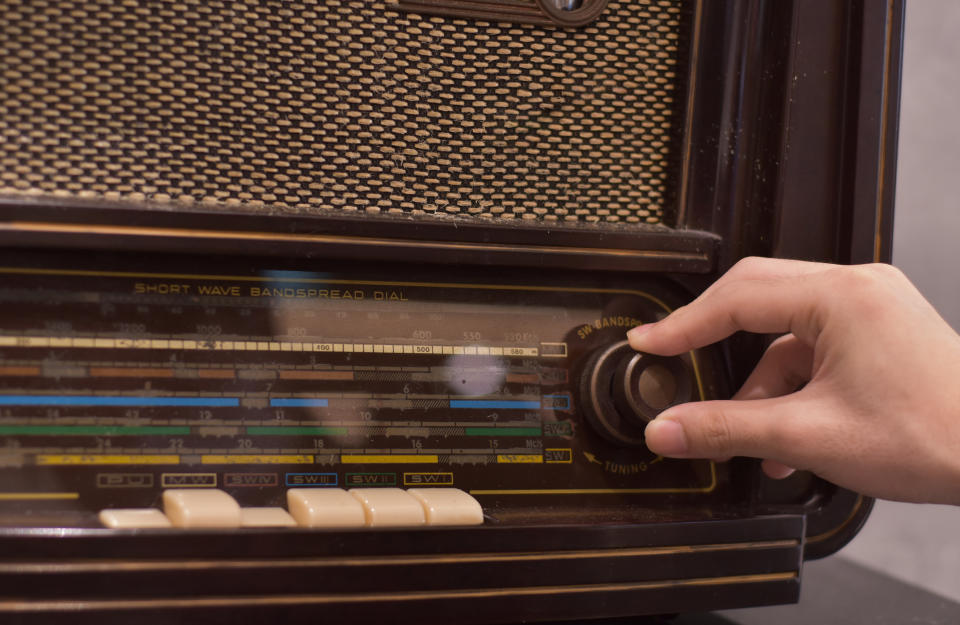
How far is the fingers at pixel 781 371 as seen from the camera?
74 centimetres

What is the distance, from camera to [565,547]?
2.00 feet

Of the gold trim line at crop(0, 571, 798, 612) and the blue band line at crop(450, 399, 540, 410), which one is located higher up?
the blue band line at crop(450, 399, 540, 410)

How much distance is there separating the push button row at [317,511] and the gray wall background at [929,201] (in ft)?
3.43

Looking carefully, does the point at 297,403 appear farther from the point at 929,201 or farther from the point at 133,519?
the point at 929,201

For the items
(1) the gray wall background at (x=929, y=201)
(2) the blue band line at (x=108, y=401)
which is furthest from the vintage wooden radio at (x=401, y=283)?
(1) the gray wall background at (x=929, y=201)

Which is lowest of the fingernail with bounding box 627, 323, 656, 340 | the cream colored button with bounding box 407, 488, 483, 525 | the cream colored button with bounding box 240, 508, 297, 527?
the cream colored button with bounding box 407, 488, 483, 525

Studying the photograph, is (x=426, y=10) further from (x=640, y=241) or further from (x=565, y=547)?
(x=565, y=547)

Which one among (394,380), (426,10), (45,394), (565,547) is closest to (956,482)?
(565,547)

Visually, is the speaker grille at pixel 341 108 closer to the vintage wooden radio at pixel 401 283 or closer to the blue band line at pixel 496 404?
the vintage wooden radio at pixel 401 283

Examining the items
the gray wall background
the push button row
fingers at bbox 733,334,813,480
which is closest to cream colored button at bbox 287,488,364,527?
the push button row

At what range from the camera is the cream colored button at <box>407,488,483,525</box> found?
592 millimetres

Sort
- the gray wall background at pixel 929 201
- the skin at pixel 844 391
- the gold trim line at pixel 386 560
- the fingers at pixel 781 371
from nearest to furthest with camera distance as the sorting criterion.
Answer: the gold trim line at pixel 386 560 → the skin at pixel 844 391 → the fingers at pixel 781 371 → the gray wall background at pixel 929 201

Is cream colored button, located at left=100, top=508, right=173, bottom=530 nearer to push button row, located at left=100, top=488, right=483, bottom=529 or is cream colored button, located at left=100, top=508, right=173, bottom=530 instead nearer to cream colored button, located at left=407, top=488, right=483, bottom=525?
push button row, located at left=100, top=488, right=483, bottom=529

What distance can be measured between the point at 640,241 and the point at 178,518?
15.9 inches
